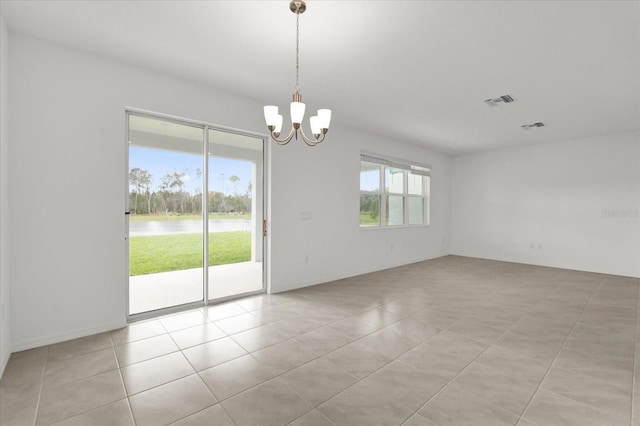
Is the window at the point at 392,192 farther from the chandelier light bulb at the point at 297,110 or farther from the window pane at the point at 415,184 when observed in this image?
the chandelier light bulb at the point at 297,110

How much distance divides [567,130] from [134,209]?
7.07 metres

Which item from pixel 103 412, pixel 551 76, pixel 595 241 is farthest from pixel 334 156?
pixel 595 241

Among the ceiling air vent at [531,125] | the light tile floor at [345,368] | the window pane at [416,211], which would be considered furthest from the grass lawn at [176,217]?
the ceiling air vent at [531,125]

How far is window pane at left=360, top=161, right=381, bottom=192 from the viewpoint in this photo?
5.67 m

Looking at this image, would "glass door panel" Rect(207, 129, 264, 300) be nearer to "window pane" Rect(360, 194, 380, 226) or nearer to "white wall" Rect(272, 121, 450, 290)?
"white wall" Rect(272, 121, 450, 290)

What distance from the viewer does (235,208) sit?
400 centimetres

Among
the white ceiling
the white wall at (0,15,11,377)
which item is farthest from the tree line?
the white ceiling

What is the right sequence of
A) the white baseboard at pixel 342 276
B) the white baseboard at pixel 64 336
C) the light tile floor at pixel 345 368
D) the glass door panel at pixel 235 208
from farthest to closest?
1. the white baseboard at pixel 342 276
2. the glass door panel at pixel 235 208
3. the white baseboard at pixel 64 336
4. the light tile floor at pixel 345 368

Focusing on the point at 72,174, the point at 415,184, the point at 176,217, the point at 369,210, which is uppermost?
the point at 415,184

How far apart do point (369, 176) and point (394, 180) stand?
A: 94 cm

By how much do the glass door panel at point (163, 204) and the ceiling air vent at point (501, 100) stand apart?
12.6 ft

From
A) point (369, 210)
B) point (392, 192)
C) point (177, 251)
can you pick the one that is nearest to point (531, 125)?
point (392, 192)

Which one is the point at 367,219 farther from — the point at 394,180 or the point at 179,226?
the point at 179,226

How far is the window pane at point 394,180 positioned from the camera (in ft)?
20.4
